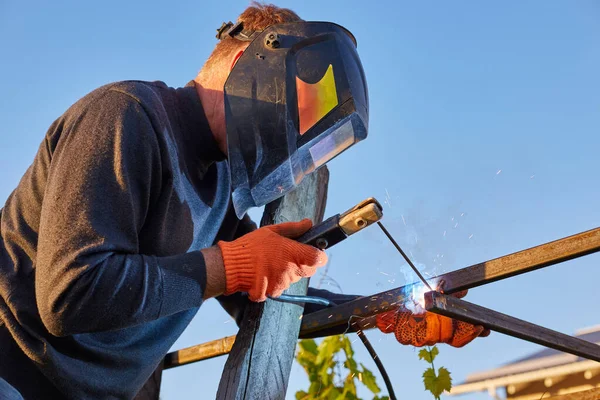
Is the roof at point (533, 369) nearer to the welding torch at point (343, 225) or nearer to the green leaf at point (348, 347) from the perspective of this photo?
the green leaf at point (348, 347)

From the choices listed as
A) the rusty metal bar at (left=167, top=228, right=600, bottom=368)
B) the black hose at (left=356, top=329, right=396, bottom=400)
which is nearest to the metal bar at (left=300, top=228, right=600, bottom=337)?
the rusty metal bar at (left=167, top=228, right=600, bottom=368)

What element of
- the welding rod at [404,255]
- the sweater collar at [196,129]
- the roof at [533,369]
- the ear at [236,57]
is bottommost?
the welding rod at [404,255]

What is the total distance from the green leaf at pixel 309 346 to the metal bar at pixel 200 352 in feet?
1.31

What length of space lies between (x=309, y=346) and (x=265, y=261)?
118cm

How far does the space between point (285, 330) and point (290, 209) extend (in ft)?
1.82

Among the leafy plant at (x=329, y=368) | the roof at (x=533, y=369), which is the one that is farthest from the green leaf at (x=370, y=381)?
the roof at (x=533, y=369)

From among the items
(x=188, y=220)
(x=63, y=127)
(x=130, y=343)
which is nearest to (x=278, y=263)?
(x=188, y=220)

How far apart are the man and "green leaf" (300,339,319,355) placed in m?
0.46

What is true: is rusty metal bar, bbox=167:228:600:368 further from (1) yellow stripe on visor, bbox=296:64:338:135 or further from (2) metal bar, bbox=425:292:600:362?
(1) yellow stripe on visor, bbox=296:64:338:135

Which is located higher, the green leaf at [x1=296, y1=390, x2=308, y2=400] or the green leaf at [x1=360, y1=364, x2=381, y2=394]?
the green leaf at [x1=360, y1=364, x2=381, y2=394]

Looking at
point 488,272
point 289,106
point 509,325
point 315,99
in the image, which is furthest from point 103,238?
point 509,325

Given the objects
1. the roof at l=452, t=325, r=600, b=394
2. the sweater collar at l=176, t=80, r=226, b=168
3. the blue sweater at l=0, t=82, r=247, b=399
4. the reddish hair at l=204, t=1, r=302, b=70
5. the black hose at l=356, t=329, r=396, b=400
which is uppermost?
the roof at l=452, t=325, r=600, b=394

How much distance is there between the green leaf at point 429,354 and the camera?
254 cm

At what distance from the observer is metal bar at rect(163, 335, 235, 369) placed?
9.54ft
